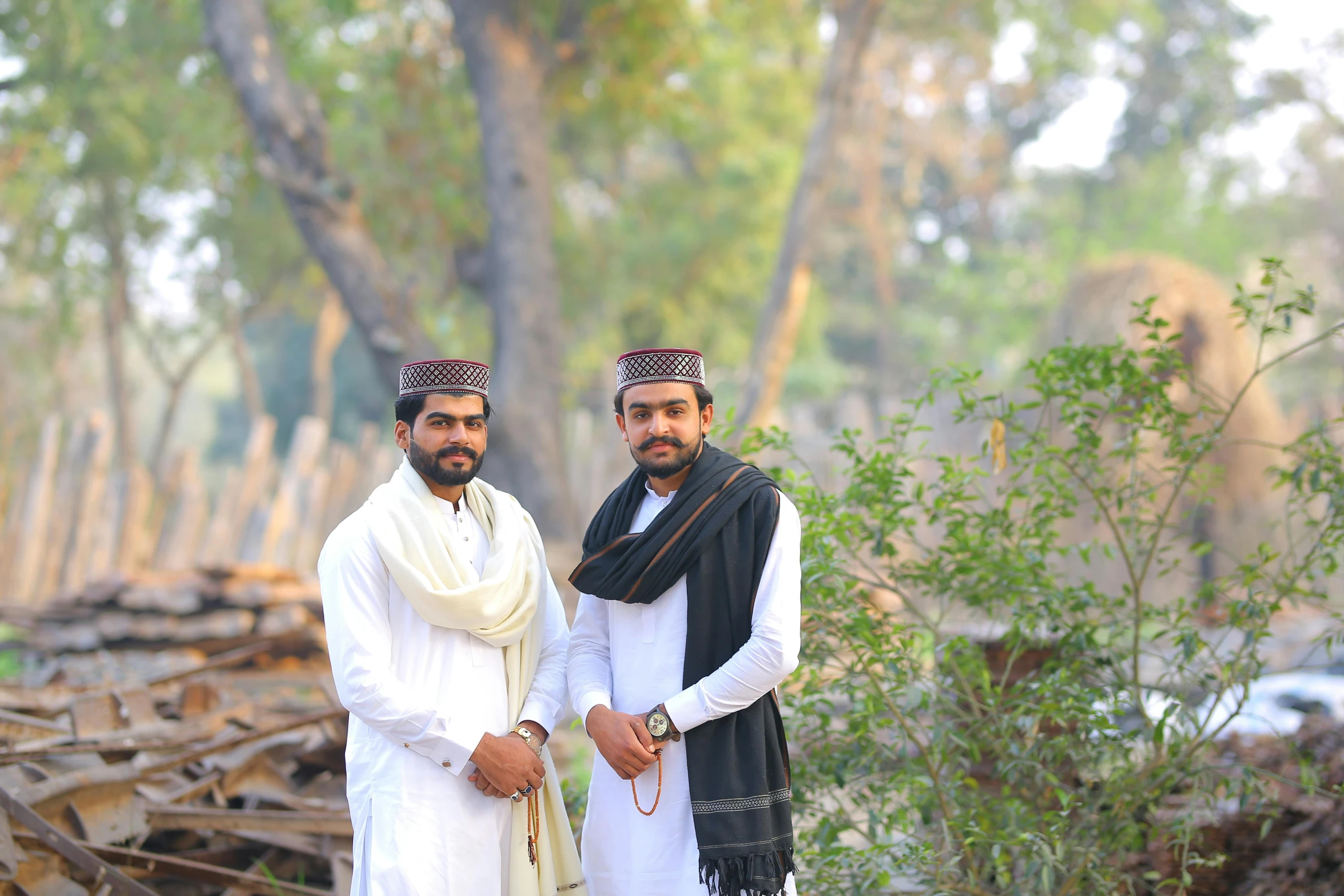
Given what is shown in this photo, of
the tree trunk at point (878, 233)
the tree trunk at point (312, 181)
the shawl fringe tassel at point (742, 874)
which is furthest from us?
→ the tree trunk at point (878, 233)

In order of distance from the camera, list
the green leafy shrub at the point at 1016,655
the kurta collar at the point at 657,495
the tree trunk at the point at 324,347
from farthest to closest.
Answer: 1. the tree trunk at the point at 324,347
2. the green leafy shrub at the point at 1016,655
3. the kurta collar at the point at 657,495

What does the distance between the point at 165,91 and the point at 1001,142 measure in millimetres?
21344

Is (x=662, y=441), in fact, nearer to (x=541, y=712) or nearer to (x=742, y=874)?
(x=541, y=712)

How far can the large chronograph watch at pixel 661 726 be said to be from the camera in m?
2.60

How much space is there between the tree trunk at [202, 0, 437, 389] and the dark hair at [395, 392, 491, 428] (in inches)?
217

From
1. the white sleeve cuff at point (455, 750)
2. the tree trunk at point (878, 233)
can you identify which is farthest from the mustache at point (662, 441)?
the tree trunk at point (878, 233)

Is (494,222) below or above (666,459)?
above

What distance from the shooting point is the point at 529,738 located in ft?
9.04

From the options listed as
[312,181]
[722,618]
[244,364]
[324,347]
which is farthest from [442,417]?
[244,364]

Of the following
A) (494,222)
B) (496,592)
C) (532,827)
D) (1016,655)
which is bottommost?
(532,827)

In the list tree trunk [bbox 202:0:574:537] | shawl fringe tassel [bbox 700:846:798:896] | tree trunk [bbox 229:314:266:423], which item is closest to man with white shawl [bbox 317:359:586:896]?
shawl fringe tassel [bbox 700:846:798:896]

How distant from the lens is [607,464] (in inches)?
478

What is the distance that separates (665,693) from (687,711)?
0.53 feet

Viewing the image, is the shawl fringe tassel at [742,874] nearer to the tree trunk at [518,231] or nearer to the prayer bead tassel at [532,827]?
the prayer bead tassel at [532,827]
